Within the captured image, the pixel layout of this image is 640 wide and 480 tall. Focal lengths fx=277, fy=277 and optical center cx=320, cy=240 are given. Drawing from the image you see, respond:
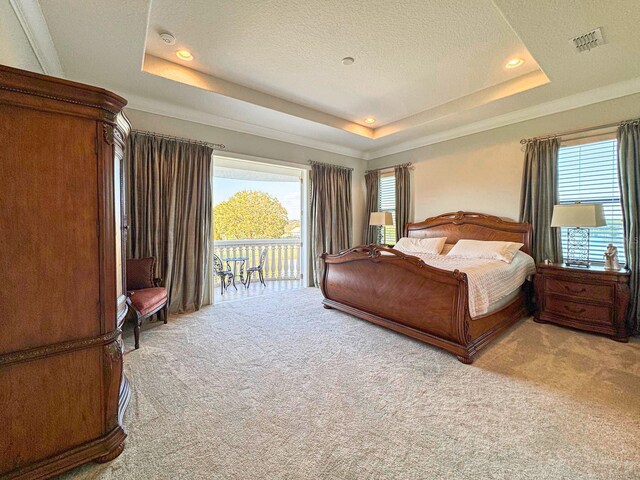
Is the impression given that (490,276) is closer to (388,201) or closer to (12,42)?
(388,201)

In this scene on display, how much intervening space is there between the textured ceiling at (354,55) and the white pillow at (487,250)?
1808 millimetres

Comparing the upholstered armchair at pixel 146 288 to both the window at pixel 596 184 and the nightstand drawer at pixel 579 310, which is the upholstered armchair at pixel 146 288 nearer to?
the nightstand drawer at pixel 579 310

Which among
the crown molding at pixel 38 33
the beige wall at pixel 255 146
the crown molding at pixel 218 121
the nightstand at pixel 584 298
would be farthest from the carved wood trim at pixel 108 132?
the nightstand at pixel 584 298

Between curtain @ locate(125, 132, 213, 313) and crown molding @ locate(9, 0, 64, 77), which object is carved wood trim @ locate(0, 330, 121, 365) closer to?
crown molding @ locate(9, 0, 64, 77)

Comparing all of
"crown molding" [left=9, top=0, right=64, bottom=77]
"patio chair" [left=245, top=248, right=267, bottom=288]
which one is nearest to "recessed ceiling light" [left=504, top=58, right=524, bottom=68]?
"crown molding" [left=9, top=0, right=64, bottom=77]

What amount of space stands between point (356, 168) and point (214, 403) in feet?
16.7

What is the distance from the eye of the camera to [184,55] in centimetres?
286

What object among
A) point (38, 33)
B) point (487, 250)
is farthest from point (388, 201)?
point (38, 33)

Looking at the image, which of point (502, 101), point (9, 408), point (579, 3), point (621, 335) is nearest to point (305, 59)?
point (579, 3)

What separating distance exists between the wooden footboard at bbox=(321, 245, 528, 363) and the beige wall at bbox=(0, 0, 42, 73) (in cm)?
320

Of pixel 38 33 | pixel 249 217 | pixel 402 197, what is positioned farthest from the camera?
pixel 249 217

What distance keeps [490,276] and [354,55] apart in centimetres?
264

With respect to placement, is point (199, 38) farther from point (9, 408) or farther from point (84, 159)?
point (9, 408)

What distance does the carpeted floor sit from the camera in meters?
1.40
